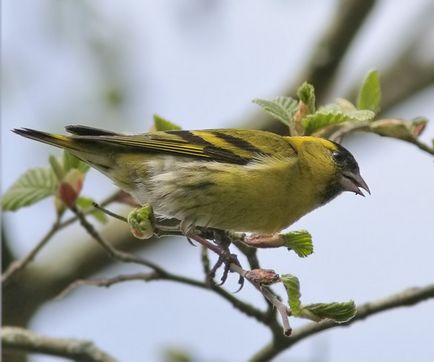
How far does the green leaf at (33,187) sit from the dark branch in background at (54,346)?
0.70 metres

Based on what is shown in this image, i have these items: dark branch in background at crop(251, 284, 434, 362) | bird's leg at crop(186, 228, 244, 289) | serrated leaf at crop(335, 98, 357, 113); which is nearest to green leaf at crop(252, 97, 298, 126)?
serrated leaf at crop(335, 98, 357, 113)

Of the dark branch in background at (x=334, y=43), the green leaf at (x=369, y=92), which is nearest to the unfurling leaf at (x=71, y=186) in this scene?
the green leaf at (x=369, y=92)

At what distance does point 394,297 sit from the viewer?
13.0 feet

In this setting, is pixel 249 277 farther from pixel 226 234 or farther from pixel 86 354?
pixel 86 354

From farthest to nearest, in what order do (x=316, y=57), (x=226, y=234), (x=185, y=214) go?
1. (x=316, y=57)
2. (x=185, y=214)
3. (x=226, y=234)

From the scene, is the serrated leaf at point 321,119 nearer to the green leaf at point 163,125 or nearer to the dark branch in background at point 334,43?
the green leaf at point 163,125

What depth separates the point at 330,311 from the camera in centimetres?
303

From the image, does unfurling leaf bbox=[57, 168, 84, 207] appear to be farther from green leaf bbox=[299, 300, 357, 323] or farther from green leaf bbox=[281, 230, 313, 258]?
green leaf bbox=[299, 300, 357, 323]

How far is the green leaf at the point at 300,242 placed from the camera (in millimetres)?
3252

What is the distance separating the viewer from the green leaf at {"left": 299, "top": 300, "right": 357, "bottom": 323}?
299 cm

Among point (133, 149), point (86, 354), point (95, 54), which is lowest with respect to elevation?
point (86, 354)

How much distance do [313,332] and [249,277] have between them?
101 centimetres

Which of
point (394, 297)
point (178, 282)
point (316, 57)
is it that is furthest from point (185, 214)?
point (316, 57)

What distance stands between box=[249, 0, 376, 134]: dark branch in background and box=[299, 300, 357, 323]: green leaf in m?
3.72
